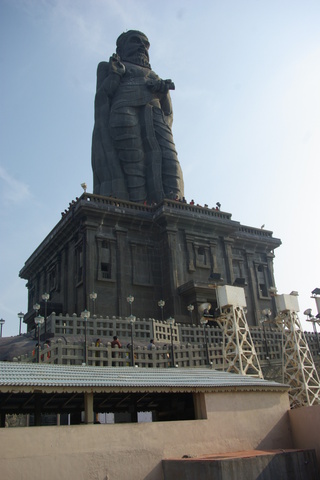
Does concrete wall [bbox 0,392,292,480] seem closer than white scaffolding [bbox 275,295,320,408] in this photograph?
Yes

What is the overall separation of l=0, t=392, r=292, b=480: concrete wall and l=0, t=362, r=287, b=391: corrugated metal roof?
1.45 feet

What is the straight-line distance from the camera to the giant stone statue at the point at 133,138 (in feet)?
129

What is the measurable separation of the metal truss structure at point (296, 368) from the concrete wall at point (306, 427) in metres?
4.67

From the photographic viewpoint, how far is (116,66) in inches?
1646

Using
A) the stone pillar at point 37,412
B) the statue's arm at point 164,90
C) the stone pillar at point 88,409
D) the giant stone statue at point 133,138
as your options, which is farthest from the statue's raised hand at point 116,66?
the stone pillar at point 88,409

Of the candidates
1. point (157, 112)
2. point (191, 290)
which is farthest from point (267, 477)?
point (157, 112)

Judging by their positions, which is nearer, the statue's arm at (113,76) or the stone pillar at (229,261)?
the stone pillar at (229,261)

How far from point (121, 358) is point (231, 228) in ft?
57.6

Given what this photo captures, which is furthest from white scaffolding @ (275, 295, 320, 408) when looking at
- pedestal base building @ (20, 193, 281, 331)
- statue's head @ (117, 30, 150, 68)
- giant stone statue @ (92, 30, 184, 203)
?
statue's head @ (117, 30, 150, 68)

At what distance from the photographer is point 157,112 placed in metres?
41.6

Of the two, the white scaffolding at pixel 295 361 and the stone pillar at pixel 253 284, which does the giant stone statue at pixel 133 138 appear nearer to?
the stone pillar at pixel 253 284

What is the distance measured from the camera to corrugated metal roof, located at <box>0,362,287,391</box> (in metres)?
12.1

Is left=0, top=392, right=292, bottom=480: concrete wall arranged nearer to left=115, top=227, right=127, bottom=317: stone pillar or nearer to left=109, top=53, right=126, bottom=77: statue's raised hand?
left=115, top=227, right=127, bottom=317: stone pillar

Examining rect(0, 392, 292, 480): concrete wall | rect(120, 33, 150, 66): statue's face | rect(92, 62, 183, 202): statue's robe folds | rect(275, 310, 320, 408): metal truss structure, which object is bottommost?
rect(0, 392, 292, 480): concrete wall
